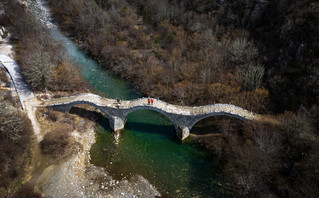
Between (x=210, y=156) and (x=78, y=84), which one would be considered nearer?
(x=210, y=156)

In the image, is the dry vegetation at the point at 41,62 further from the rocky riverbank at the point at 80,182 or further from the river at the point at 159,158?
the rocky riverbank at the point at 80,182

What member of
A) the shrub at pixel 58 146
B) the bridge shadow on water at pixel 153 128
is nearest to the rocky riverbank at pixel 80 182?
the shrub at pixel 58 146

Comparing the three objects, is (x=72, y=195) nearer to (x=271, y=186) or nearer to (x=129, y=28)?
(x=271, y=186)

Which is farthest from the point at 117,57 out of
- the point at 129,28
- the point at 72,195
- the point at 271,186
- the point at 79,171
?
the point at 271,186

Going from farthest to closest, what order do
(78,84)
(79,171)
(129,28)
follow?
(129,28), (78,84), (79,171)

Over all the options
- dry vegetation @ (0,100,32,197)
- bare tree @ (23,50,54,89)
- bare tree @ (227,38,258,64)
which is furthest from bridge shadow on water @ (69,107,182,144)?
bare tree @ (227,38,258,64)
